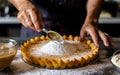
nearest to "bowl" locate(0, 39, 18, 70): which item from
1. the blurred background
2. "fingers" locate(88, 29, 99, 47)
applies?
"fingers" locate(88, 29, 99, 47)

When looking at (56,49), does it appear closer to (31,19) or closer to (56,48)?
(56,48)

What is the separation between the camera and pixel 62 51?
1.13 meters

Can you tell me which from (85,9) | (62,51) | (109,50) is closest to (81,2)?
(85,9)

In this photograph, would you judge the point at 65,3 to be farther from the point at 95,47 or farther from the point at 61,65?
the point at 61,65

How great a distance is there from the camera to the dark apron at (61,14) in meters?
1.55

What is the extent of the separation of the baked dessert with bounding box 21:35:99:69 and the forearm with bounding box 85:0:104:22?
0.20m

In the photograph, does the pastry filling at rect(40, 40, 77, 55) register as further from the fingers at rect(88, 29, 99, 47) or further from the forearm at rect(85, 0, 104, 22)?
the forearm at rect(85, 0, 104, 22)

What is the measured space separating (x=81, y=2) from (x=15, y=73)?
70cm

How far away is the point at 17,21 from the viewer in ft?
7.06

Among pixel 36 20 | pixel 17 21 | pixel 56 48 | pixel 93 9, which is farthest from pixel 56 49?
pixel 17 21

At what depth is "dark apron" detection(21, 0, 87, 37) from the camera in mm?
1553

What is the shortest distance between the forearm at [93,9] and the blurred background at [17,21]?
0.64 metres

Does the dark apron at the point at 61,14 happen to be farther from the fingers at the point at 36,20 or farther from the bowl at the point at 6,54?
the bowl at the point at 6,54

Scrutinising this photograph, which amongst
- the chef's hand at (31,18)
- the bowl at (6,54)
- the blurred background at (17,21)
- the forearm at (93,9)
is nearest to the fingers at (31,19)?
the chef's hand at (31,18)
